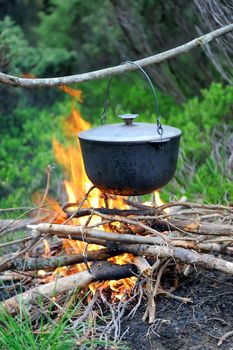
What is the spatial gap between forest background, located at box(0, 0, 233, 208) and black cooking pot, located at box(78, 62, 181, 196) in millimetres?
1339

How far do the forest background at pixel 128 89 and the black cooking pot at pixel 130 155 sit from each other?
134 cm

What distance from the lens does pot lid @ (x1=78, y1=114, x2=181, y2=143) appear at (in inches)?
121

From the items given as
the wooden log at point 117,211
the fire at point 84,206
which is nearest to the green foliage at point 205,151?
the fire at point 84,206

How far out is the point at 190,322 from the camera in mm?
3086

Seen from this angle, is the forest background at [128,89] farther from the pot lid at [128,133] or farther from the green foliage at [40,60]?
the pot lid at [128,133]

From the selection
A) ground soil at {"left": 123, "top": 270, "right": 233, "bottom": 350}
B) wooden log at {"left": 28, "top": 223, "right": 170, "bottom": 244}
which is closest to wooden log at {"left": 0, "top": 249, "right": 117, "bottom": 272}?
wooden log at {"left": 28, "top": 223, "right": 170, "bottom": 244}

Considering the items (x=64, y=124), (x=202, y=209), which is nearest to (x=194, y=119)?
(x=64, y=124)

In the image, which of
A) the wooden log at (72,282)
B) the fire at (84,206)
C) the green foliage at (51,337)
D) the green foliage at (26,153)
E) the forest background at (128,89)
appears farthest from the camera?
the green foliage at (26,153)

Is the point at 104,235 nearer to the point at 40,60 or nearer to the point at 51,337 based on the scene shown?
the point at 51,337

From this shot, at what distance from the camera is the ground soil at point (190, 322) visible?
116 inches

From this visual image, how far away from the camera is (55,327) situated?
291 centimetres

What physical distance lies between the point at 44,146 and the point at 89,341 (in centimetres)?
429

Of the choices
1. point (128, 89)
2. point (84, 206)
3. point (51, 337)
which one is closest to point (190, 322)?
point (51, 337)

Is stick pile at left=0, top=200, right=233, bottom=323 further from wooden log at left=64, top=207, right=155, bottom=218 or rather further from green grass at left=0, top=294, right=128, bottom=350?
green grass at left=0, top=294, right=128, bottom=350
